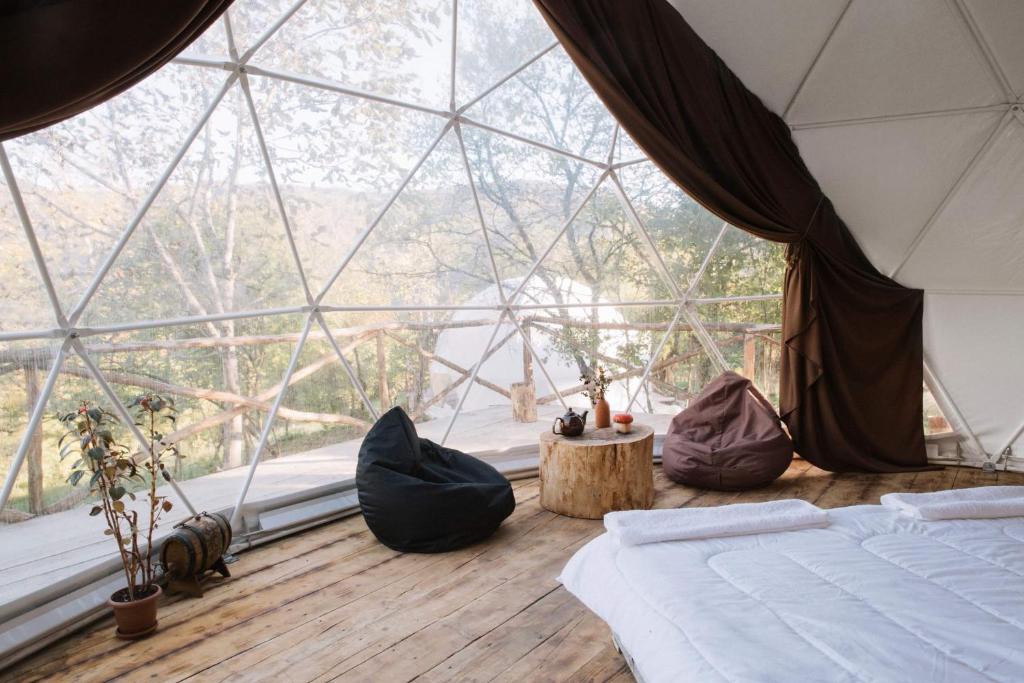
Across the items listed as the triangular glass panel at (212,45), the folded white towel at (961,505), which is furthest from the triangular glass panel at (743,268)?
the triangular glass panel at (212,45)

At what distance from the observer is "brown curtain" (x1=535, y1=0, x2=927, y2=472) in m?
5.05

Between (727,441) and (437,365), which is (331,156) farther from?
(727,441)

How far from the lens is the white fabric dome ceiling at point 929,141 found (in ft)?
15.0

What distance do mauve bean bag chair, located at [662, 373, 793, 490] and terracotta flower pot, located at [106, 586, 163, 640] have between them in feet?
11.7

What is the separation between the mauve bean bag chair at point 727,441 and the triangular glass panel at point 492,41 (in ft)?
9.78

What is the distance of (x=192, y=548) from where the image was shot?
10.7 ft

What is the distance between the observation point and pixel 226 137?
3.74 meters

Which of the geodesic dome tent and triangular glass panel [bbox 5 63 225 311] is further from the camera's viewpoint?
the geodesic dome tent

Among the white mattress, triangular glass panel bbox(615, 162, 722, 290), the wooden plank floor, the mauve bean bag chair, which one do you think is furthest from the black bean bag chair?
triangular glass panel bbox(615, 162, 722, 290)

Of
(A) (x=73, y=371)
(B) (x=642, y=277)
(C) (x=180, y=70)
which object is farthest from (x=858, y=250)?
(A) (x=73, y=371)

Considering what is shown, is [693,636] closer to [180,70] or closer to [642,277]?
Answer: [180,70]

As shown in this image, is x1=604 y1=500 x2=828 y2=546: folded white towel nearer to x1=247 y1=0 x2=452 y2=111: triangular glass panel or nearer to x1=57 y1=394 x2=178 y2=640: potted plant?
x1=57 y1=394 x2=178 y2=640: potted plant

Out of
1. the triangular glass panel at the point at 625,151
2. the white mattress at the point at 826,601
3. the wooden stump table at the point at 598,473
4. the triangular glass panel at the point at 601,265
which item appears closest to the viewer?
the white mattress at the point at 826,601

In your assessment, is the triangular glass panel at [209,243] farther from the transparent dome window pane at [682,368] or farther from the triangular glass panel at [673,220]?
the transparent dome window pane at [682,368]
